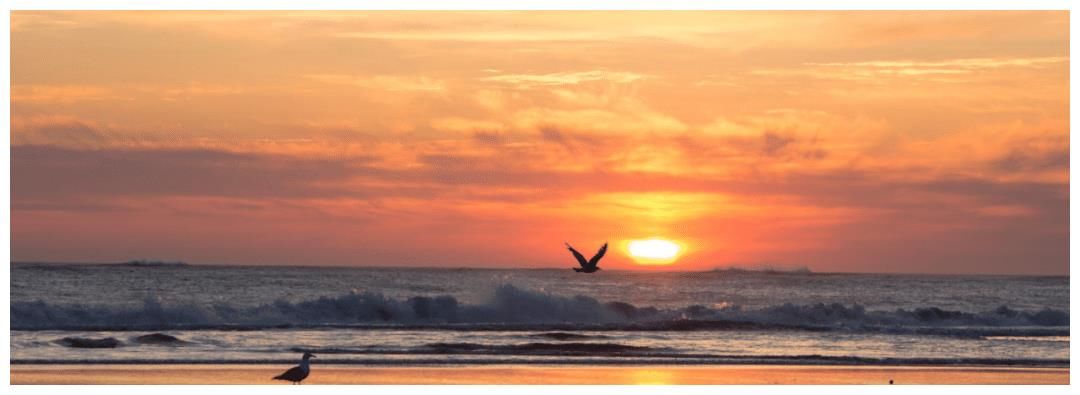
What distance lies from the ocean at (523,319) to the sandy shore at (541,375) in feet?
3.97

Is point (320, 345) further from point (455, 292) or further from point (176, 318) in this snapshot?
point (455, 292)

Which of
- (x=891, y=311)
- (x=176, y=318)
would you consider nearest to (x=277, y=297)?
(x=176, y=318)

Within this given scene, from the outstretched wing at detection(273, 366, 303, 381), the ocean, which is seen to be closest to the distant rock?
the ocean

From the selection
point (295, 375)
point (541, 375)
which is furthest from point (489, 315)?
point (295, 375)

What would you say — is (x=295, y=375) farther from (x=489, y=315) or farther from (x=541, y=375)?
(x=489, y=315)

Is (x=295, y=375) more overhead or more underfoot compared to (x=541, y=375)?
more overhead

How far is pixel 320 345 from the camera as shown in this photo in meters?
30.3

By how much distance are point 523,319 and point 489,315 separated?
3.28 feet

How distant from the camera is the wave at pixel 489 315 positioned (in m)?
40.5

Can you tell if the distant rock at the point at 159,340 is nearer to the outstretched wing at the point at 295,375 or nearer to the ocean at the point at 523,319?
the ocean at the point at 523,319

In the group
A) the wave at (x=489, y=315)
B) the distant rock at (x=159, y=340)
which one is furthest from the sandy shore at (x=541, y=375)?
the wave at (x=489, y=315)

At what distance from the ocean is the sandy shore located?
1211mm

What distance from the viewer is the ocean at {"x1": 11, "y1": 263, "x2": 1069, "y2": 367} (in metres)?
28.7

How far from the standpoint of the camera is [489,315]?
148 ft
